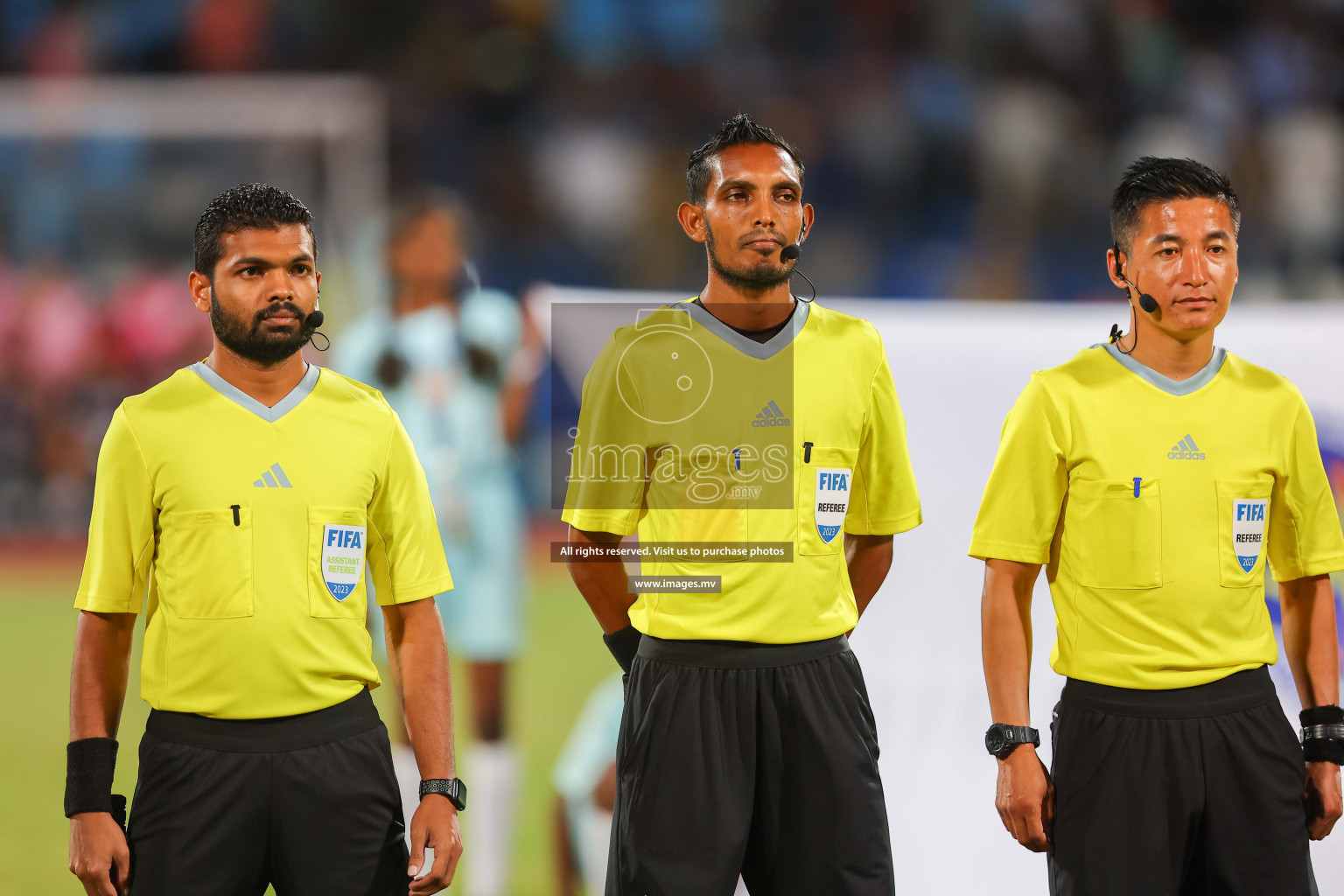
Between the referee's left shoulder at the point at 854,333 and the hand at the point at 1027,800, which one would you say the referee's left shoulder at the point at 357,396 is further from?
the hand at the point at 1027,800

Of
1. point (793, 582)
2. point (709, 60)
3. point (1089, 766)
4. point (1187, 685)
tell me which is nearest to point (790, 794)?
point (793, 582)

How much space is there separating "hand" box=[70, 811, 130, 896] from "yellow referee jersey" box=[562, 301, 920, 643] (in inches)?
39.0

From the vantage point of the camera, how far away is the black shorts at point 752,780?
2.46m

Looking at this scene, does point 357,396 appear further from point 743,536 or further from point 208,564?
point 743,536

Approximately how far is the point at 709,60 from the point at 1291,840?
10299 millimetres

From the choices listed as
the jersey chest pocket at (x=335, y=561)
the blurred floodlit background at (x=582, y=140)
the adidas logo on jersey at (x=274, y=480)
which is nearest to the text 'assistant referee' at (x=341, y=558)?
the jersey chest pocket at (x=335, y=561)

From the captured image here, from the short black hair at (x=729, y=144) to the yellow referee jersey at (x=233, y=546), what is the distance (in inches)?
32.8

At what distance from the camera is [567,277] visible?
11.1 meters

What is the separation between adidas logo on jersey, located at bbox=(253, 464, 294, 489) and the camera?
93.4 inches

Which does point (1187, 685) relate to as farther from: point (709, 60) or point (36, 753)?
point (709, 60)

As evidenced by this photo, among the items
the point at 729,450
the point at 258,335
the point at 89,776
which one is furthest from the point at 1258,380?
the point at 89,776

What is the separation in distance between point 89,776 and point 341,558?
0.55 meters

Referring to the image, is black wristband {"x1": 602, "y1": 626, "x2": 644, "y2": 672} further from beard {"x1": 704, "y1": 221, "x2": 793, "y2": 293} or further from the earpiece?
the earpiece

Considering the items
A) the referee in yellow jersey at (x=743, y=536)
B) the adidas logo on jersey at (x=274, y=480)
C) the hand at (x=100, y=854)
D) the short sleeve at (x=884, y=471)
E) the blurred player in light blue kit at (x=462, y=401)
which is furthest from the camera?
the blurred player in light blue kit at (x=462, y=401)
